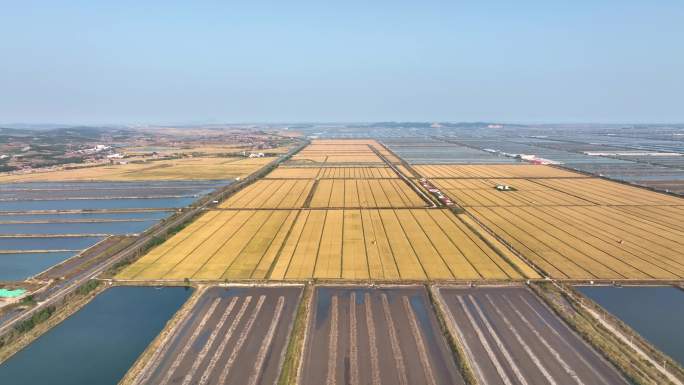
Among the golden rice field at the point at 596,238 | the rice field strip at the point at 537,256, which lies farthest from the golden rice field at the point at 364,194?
the rice field strip at the point at 537,256

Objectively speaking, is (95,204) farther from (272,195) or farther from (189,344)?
(189,344)

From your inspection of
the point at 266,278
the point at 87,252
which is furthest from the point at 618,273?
the point at 87,252

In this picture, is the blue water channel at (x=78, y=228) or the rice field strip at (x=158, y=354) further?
the blue water channel at (x=78, y=228)

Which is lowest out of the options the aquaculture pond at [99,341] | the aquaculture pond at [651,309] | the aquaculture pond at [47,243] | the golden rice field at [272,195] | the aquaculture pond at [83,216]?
the aquaculture pond at [99,341]

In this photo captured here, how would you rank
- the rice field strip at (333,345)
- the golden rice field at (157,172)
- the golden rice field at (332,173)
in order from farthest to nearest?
the golden rice field at (332,173)
the golden rice field at (157,172)
the rice field strip at (333,345)

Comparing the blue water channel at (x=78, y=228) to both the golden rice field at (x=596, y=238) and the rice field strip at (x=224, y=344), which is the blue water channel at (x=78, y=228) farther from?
the golden rice field at (x=596, y=238)

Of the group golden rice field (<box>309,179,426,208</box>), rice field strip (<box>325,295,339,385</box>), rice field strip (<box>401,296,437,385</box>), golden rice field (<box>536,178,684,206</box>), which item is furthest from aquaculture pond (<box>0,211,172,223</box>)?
golden rice field (<box>536,178,684,206</box>)

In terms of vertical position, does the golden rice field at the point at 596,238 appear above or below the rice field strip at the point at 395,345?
above

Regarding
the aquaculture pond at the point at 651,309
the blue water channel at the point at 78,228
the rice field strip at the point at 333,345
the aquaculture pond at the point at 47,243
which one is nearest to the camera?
the rice field strip at the point at 333,345
